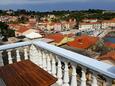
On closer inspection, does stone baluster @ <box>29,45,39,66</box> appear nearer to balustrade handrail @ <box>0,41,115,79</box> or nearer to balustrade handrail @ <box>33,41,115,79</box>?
balustrade handrail @ <box>0,41,115,79</box>

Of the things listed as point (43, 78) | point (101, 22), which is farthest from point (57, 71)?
point (101, 22)

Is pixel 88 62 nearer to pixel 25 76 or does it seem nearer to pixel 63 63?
pixel 63 63

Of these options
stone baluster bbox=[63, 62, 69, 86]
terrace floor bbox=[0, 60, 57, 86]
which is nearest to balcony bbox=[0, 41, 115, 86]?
stone baluster bbox=[63, 62, 69, 86]

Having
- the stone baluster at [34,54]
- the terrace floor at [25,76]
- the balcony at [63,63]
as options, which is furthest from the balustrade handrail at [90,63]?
the stone baluster at [34,54]

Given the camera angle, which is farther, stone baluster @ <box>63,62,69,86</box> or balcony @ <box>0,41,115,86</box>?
stone baluster @ <box>63,62,69,86</box>

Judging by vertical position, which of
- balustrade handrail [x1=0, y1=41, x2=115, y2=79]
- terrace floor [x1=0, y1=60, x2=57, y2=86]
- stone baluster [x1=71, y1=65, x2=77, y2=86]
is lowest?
terrace floor [x1=0, y1=60, x2=57, y2=86]

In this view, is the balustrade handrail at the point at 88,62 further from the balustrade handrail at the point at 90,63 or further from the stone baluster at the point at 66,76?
the stone baluster at the point at 66,76

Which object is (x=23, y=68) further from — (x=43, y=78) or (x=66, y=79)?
(x=66, y=79)

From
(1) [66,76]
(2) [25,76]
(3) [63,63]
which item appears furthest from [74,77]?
(2) [25,76]
